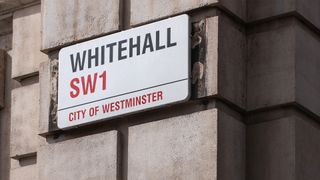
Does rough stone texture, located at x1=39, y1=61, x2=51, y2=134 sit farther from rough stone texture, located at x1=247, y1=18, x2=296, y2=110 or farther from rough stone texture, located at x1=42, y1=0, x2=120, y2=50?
rough stone texture, located at x1=247, y1=18, x2=296, y2=110

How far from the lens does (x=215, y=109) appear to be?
41.9 feet

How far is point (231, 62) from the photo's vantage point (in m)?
13.2

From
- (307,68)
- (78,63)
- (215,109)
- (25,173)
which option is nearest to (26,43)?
(78,63)

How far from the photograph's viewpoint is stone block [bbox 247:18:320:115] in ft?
42.9

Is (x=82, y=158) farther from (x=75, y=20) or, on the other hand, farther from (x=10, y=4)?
(x=10, y=4)

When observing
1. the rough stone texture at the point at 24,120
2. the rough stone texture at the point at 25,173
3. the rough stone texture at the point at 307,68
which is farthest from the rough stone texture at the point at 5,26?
the rough stone texture at the point at 307,68

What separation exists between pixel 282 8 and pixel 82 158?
259cm

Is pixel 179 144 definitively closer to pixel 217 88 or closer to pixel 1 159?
pixel 217 88

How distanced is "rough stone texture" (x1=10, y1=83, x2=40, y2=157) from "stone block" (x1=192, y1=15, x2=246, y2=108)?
8.25 feet

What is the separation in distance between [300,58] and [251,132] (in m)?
0.90

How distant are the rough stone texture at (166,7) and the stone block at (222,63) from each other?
0.16m

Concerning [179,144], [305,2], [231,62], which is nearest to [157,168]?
[179,144]

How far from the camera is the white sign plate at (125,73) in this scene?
13198 mm

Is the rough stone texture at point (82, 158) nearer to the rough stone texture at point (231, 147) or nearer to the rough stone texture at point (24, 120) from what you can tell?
the rough stone texture at point (24, 120)
